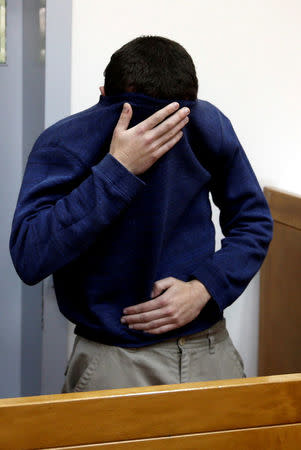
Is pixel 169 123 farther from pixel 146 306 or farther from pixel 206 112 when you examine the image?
pixel 146 306

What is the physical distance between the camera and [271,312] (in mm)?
1884

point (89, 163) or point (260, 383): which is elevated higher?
point (89, 163)

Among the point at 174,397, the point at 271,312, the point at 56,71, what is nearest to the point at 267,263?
the point at 271,312

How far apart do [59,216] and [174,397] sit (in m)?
0.41

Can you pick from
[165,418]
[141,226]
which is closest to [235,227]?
[141,226]

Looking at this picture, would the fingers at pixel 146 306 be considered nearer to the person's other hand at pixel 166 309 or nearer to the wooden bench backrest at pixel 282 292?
the person's other hand at pixel 166 309

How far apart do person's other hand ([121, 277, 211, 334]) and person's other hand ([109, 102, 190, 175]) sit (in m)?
0.24

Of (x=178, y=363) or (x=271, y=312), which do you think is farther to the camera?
(x=271, y=312)

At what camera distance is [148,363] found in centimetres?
117

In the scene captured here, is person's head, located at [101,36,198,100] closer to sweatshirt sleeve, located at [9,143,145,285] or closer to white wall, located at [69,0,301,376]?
sweatshirt sleeve, located at [9,143,145,285]

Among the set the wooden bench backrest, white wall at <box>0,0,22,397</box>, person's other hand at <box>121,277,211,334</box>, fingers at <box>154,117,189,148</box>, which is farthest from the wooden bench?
white wall at <box>0,0,22,397</box>

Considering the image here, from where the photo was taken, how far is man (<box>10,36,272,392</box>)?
1.08 m

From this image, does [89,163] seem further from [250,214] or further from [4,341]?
[4,341]

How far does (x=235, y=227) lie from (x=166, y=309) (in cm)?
26
